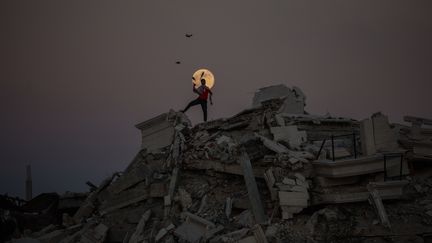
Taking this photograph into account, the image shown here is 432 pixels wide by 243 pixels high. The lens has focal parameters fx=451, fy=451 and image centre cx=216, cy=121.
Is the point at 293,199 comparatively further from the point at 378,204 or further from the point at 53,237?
the point at 53,237

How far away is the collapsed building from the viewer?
8.57m

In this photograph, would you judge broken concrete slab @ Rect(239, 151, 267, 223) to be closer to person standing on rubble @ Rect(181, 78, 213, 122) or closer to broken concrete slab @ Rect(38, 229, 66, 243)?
person standing on rubble @ Rect(181, 78, 213, 122)

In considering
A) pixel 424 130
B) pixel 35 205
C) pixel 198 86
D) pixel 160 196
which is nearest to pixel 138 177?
pixel 160 196

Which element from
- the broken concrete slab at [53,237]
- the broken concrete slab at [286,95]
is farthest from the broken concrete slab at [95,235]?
the broken concrete slab at [286,95]

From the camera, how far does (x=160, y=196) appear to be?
12.1 m

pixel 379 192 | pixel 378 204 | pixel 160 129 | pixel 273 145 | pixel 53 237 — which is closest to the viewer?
pixel 378 204

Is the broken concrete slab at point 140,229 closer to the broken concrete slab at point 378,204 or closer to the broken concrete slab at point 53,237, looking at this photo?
the broken concrete slab at point 53,237

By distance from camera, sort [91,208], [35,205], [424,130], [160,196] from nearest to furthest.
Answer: [424,130]
[160,196]
[91,208]
[35,205]

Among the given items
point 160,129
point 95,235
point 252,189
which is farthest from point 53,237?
point 252,189

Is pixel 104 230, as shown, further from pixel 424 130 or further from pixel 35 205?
pixel 424 130

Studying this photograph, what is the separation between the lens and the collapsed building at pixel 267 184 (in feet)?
28.1

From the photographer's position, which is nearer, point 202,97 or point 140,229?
point 140,229

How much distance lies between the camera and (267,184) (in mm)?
9805

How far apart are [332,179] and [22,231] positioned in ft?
34.4
